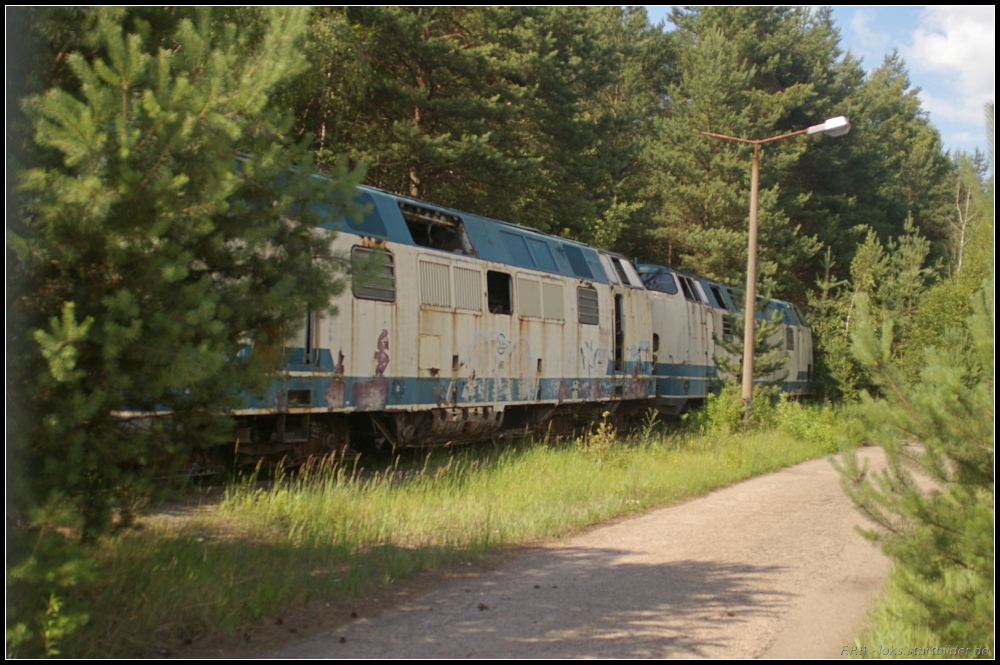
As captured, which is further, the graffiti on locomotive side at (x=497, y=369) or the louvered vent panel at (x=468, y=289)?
the graffiti on locomotive side at (x=497, y=369)

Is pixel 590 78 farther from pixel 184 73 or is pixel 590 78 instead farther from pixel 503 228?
pixel 184 73

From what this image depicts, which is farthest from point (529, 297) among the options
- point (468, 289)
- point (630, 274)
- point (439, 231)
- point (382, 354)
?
point (630, 274)

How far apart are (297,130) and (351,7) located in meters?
3.09

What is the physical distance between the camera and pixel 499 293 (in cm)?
1262

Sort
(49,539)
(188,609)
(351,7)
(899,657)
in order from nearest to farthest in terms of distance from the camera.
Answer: (49,539)
(899,657)
(188,609)
(351,7)

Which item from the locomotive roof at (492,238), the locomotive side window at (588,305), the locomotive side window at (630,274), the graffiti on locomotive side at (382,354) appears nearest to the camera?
the graffiti on locomotive side at (382,354)

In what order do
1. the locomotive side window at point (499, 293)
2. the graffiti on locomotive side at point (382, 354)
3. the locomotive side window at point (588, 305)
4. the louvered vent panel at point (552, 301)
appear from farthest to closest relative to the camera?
1. the locomotive side window at point (588, 305)
2. the louvered vent panel at point (552, 301)
3. the locomotive side window at point (499, 293)
4. the graffiti on locomotive side at point (382, 354)

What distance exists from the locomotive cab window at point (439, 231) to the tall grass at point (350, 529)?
3.13 meters

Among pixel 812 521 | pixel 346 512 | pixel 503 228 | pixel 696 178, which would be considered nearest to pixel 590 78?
pixel 696 178

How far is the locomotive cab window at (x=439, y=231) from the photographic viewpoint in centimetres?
1169

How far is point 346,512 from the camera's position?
741 cm

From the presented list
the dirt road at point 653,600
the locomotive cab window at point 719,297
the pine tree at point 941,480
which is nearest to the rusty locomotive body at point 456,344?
the dirt road at point 653,600

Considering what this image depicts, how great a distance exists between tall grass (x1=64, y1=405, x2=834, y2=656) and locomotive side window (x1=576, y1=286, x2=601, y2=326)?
2.70 metres

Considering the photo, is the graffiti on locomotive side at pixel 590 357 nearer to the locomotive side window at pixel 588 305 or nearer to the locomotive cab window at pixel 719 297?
the locomotive side window at pixel 588 305
